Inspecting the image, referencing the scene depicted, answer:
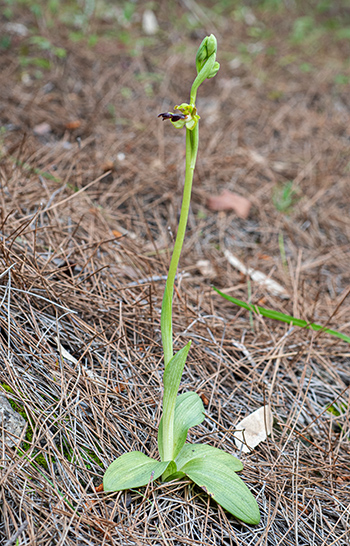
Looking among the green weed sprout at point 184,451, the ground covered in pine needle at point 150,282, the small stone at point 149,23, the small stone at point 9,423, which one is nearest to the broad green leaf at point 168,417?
the green weed sprout at point 184,451

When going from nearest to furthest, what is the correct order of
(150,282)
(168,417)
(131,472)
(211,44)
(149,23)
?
1. (211,44)
2. (131,472)
3. (168,417)
4. (150,282)
5. (149,23)

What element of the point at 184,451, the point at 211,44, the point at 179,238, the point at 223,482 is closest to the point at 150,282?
the point at 179,238

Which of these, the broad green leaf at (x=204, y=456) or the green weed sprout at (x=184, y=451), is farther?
the broad green leaf at (x=204, y=456)

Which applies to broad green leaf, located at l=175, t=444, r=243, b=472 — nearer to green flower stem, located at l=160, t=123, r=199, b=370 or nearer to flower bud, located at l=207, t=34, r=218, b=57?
green flower stem, located at l=160, t=123, r=199, b=370

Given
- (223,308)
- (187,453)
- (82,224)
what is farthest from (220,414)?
(82,224)

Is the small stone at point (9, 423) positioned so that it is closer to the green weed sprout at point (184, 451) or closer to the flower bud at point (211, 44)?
the green weed sprout at point (184, 451)

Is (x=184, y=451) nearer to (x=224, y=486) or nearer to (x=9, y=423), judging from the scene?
(x=224, y=486)
